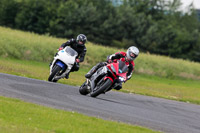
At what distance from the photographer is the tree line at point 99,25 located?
7875cm

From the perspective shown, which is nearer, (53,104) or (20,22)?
(53,104)

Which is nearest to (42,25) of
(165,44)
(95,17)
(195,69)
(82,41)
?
(95,17)

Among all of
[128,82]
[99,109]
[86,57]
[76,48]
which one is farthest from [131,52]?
[86,57]

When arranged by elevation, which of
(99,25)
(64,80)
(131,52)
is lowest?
(99,25)

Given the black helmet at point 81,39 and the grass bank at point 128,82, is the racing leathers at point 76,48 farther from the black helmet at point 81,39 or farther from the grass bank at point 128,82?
the grass bank at point 128,82

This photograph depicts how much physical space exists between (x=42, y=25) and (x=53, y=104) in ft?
229

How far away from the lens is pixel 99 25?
8344 cm

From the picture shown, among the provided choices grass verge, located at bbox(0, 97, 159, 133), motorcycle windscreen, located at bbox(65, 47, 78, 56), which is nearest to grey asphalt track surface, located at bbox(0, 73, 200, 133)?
grass verge, located at bbox(0, 97, 159, 133)

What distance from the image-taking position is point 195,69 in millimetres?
42656

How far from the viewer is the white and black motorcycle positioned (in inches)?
616

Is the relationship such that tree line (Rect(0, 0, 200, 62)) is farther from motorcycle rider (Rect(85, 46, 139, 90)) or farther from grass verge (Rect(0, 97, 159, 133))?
grass verge (Rect(0, 97, 159, 133))

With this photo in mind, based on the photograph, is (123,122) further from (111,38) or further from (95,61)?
(111,38)

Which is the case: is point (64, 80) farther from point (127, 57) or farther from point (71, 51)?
point (127, 57)

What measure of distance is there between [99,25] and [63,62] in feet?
223
